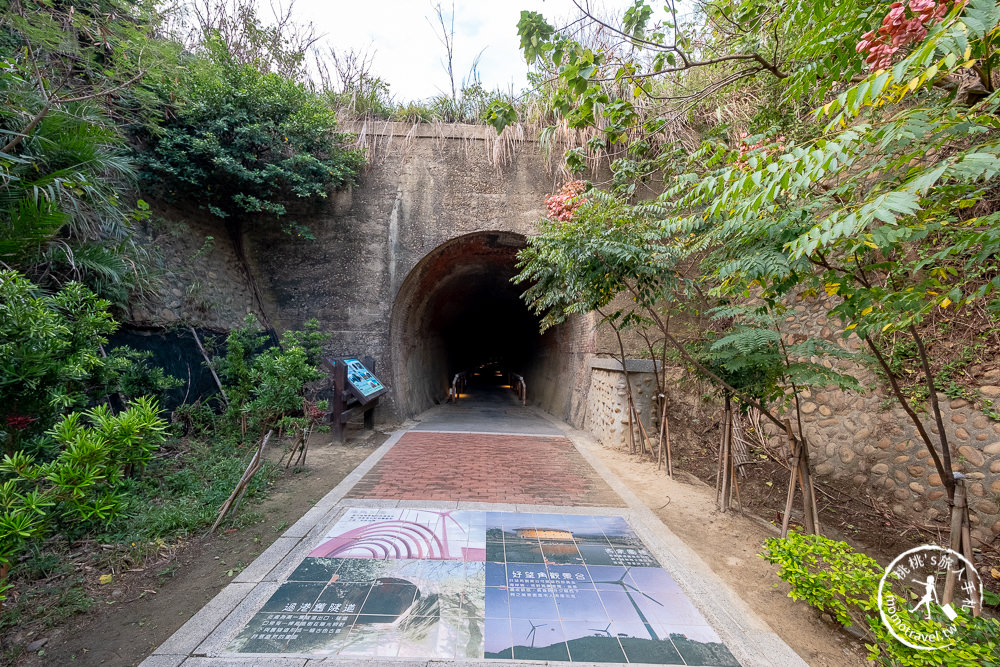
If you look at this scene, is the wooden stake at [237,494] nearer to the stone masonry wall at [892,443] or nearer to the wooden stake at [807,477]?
the wooden stake at [807,477]

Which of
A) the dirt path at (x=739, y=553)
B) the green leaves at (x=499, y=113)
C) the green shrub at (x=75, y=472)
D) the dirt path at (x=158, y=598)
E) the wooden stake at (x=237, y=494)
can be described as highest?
the green leaves at (x=499, y=113)

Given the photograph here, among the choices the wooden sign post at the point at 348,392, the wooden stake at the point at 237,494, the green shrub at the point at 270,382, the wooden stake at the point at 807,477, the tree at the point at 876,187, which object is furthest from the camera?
the wooden sign post at the point at 348,392

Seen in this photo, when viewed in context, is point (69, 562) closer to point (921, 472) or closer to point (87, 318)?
point (87, 318)

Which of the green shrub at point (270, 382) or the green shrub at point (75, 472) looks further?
the green shrub at point (270, 382)

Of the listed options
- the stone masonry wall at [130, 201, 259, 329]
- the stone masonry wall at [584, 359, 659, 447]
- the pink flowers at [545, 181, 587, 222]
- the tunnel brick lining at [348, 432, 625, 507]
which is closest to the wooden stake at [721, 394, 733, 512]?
the tunnel brick lining at [348, 432, 625, 507]

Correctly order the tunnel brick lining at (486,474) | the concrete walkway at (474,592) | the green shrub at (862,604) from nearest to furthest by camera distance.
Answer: the green shrub at (862,604), the concrete walkway at (474,592), the tunnel brick lining at (486,474)

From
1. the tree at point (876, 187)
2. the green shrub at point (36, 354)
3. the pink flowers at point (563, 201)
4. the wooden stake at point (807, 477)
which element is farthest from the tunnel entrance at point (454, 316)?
the wooden stake at point (807, 477)

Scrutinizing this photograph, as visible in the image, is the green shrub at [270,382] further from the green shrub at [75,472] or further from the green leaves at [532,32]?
the green leaves at [532,32]

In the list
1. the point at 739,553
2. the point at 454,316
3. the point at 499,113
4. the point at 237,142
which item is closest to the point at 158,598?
the point at 739,553

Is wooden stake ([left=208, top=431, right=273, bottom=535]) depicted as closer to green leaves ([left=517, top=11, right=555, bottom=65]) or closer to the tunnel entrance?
green leaves ([left=517, top=11, right=555, bottom=65])

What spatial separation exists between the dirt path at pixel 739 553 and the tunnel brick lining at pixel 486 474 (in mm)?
572

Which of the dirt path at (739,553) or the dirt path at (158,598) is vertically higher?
the dirt path at (739,553)

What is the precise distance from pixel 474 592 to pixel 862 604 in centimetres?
215

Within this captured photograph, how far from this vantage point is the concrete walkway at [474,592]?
2180 mm
